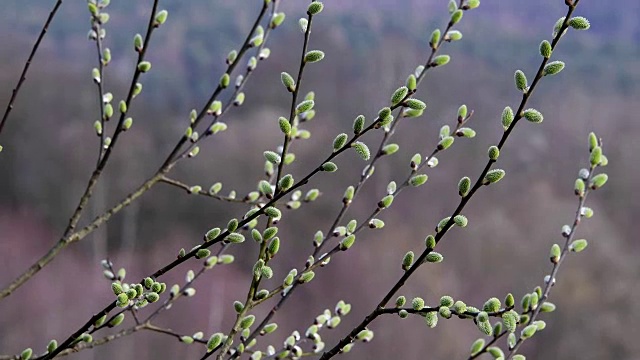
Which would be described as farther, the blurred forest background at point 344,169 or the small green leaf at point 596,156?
the blurred forest background at point 344,169

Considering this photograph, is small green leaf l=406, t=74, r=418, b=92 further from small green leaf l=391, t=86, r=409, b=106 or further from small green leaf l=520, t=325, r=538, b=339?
small green leaf l=520, t=325, r=538, b=339

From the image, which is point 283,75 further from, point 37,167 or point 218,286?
point 37,167

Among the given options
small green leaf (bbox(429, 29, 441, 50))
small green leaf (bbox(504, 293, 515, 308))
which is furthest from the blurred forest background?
small green leaf (bbox(504, 293, 515, 308))

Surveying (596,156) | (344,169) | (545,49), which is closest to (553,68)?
(545,49)

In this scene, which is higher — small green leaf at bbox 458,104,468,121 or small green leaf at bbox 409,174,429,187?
small green leaf at bbox 458,104,468,121

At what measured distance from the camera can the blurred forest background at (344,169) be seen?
5.19 ft

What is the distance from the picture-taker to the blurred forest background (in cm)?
158

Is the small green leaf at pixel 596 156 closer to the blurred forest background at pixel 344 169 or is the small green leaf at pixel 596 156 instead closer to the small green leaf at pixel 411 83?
the small green leaf at pixel 411 83

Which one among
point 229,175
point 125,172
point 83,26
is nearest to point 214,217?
point 229,175

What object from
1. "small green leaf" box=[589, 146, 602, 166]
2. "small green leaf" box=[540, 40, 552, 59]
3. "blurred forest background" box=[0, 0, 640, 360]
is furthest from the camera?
"blurred forest background" box=[0, 0, 640, 360]

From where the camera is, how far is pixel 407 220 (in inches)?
64.6

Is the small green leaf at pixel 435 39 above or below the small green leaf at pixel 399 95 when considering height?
above

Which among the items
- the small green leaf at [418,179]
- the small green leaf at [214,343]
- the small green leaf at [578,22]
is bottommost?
the small green leaf at [214,343]

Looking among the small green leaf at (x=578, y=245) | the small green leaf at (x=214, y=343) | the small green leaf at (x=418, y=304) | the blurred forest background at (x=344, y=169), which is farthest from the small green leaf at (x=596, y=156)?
the blurred forest background at (x=344, y=169)
